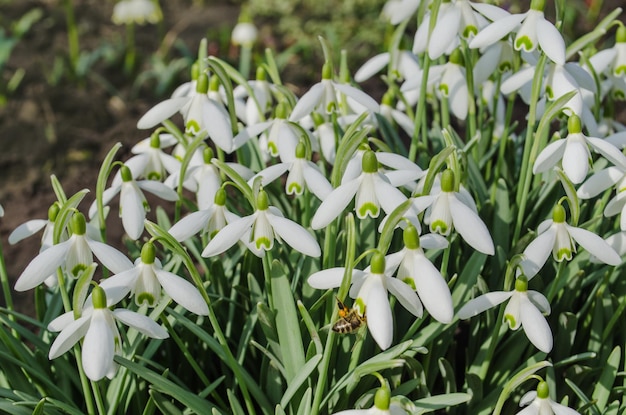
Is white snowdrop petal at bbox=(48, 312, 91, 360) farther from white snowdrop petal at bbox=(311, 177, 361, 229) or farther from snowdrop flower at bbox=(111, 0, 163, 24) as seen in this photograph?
snowdrop flower at bbox=(111, 0, 163, 24)

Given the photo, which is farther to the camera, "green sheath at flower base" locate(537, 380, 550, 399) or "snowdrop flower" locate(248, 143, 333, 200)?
"snowdrop flower" locate(248, 143, 333, 200)

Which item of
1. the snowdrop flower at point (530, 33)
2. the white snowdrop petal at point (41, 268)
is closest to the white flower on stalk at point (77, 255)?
the white snowdrop petal at point (41, 268)

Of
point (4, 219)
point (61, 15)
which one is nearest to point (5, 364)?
point (4, 219)

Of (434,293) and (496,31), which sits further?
(496,31)

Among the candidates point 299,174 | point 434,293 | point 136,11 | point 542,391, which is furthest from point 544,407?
point 136,11

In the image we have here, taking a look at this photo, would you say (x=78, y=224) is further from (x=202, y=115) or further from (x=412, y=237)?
(x=412, y=237)

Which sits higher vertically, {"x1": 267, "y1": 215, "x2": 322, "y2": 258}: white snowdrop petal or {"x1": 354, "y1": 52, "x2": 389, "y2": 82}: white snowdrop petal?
{"x1": 267, "y1": 215, "x2": 322, "y2": 258}: white snowdrop petal

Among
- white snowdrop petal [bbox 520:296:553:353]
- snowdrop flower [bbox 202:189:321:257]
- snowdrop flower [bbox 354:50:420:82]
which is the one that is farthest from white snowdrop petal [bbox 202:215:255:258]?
snowdrop flower [bbox 354:50:420:82]
